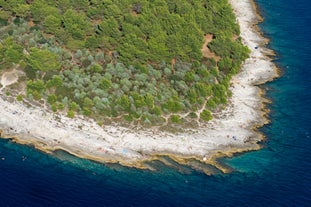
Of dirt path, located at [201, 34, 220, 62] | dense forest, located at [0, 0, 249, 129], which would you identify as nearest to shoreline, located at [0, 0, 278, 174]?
dense forest, located at [0, 0, 249, 129]

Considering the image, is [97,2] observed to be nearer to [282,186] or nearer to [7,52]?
[7,52]

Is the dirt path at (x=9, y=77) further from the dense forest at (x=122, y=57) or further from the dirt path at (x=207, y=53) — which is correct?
the dirt path at (x=207, y=53)

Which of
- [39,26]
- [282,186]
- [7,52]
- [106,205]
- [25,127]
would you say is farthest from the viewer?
[39,26]

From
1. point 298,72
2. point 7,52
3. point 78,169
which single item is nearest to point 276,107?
point 298,72

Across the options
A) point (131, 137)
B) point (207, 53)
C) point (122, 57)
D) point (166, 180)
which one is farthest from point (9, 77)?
point (207, 53)

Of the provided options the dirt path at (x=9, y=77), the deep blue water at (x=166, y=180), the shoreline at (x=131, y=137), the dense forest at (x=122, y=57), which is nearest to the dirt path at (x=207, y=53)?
the dense forest at (x=122, y=57)

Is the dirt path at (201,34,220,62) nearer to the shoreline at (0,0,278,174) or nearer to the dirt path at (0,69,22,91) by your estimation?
the shoreline at (0,0,278,174)

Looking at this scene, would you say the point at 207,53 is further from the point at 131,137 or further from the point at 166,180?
the point at 166,180
